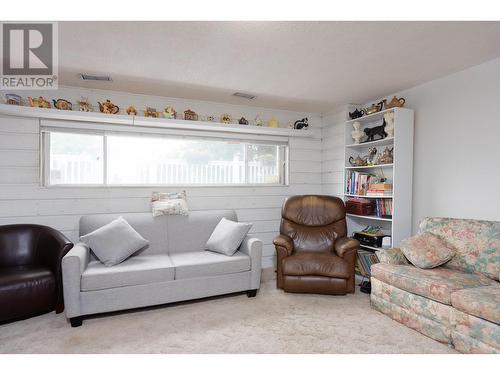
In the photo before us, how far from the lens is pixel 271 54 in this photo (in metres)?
2.47

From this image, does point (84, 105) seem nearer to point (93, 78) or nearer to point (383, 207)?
point (93, 78)

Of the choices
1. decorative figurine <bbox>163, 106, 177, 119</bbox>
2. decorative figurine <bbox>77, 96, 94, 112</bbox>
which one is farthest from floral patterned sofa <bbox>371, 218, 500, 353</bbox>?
decorative figurine <bbox>77, 96, 94, 112</bbox>

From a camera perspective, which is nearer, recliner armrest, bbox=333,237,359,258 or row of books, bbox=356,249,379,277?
recliner armrest, bbox=333,237,359,258

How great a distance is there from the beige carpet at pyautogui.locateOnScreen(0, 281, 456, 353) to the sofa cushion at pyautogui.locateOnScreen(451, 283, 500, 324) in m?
0.35

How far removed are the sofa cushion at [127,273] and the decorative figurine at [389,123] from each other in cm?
278

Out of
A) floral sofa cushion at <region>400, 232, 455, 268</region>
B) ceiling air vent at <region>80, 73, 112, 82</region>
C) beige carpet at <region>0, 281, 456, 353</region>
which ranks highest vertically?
ceiling air vent at <region>80, 73, 112, 82</region>

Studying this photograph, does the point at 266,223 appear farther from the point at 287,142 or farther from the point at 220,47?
the point at 220,47

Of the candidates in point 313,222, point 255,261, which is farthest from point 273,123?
point 255,261

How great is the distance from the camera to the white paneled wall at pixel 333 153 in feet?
13.5

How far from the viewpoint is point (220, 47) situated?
2.35m

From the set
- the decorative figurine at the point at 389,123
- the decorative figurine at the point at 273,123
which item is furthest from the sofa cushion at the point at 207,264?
A: the decorative figurine at the point at 389,123

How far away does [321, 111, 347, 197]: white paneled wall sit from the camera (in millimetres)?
4125

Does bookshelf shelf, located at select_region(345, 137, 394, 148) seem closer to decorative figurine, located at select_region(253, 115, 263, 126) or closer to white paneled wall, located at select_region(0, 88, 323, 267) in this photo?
white paneled wall, located at select_region(0, 88, 323, 267)

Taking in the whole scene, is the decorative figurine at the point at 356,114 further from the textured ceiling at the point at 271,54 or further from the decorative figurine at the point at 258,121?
the decorative figurine at the point at 258,121
